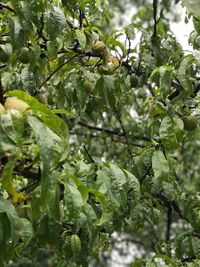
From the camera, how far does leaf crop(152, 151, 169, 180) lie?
1.70 meters

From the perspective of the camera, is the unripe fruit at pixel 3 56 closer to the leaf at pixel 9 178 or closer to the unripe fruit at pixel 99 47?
the unripe fruit at pixel 99 47

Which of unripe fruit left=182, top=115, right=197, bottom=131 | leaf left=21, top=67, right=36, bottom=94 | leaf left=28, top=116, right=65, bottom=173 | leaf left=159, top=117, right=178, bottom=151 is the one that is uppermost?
leaf left=21, top=67, right=36, bottom=94

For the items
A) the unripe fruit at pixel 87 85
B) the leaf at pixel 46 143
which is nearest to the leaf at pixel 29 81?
the unripe fruit at pixel 87 85

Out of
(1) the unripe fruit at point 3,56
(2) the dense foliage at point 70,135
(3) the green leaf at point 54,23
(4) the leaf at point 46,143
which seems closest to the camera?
(4) the leaf at point 46,143

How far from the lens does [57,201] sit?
117cm

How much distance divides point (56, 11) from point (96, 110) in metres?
0.72

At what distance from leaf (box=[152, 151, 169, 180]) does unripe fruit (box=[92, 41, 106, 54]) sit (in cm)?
45

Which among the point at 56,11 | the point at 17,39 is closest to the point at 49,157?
the point at 17,39

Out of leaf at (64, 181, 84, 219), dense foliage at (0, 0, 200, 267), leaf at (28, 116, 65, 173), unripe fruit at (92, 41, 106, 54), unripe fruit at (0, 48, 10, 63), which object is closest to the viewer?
leaf at (28, 116, 65, 173)

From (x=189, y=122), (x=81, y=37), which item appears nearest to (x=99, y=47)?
(x=81, y=37)

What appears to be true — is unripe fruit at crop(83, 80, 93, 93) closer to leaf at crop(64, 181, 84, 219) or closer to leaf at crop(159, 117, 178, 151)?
leaf at crop(159, 117, 178, 151)

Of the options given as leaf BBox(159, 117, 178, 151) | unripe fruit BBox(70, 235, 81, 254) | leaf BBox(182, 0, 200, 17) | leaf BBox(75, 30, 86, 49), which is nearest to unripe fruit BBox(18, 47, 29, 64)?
leaf BBox(75, 30, 86, 49)

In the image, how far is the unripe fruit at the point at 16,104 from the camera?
0.95 meters

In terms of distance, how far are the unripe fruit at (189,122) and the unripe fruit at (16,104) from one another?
0.99 meters
